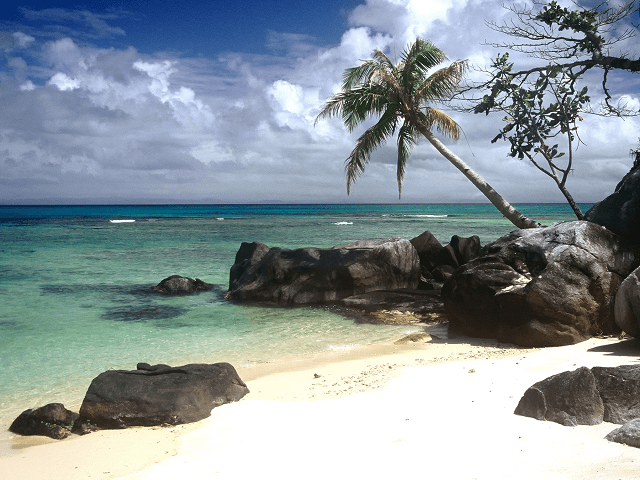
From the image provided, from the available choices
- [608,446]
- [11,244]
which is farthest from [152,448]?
[11,244]

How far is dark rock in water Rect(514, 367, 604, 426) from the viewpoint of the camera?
3881 millimetres

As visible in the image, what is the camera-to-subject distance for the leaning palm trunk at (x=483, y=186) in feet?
43.6

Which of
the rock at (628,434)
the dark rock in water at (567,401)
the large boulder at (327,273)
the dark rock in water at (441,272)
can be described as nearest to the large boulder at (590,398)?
the dark rock in water at (567,401)

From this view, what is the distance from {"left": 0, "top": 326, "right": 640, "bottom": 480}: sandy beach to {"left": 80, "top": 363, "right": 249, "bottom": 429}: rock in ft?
0.51

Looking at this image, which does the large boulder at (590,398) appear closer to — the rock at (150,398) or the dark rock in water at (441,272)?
the rock at (150,398)

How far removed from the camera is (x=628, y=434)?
338cm

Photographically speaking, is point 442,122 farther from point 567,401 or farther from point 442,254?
point 567,401

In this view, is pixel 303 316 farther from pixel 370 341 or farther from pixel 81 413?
pixel 81 413

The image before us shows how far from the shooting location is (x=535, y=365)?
19.2 ft

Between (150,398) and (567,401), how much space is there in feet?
13.5

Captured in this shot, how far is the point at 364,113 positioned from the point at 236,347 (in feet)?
29.9

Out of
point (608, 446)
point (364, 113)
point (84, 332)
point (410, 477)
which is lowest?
point (84, 332)

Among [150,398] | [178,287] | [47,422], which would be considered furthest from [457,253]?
[47,422]

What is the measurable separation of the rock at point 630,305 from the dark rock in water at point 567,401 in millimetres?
2539
